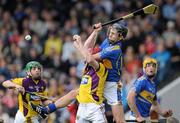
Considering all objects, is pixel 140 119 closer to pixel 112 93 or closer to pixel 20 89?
pixel 112 93

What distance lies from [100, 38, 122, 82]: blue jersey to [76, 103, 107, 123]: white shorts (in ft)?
1.74

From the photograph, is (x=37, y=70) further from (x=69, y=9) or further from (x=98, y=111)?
(x=69, y=9)

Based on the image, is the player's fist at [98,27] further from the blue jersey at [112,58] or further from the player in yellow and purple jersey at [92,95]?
the player in yellow and purple jersey at [92,95]

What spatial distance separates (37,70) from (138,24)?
737cm

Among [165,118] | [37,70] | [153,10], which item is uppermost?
[153,10]

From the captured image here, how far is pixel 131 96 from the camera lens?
43.5 ft

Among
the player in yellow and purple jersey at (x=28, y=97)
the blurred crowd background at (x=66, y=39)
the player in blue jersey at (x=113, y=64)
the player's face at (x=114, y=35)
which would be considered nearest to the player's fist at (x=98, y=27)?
the player in blue jersey at (x=113, y=64)

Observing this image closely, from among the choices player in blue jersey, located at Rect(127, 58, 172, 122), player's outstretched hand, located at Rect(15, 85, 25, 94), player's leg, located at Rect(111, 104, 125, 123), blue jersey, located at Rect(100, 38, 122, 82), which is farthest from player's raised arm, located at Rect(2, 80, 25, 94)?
player in blue jersey, located at Rect(127, 58, 172, 122)

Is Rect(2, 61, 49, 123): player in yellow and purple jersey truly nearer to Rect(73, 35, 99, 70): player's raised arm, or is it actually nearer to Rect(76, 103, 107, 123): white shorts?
Rect(76, 103, 107, 123): white shorts

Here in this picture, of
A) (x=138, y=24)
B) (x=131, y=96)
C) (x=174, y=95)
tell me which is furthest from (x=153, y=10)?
(x=138, y=24)

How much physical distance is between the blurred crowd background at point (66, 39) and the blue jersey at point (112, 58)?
423 centimetres

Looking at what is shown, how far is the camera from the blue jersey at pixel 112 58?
12.7 metres

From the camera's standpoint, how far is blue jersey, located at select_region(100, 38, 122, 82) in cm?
1271

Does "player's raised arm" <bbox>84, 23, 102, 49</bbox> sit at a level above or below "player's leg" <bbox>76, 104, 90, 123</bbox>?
above
